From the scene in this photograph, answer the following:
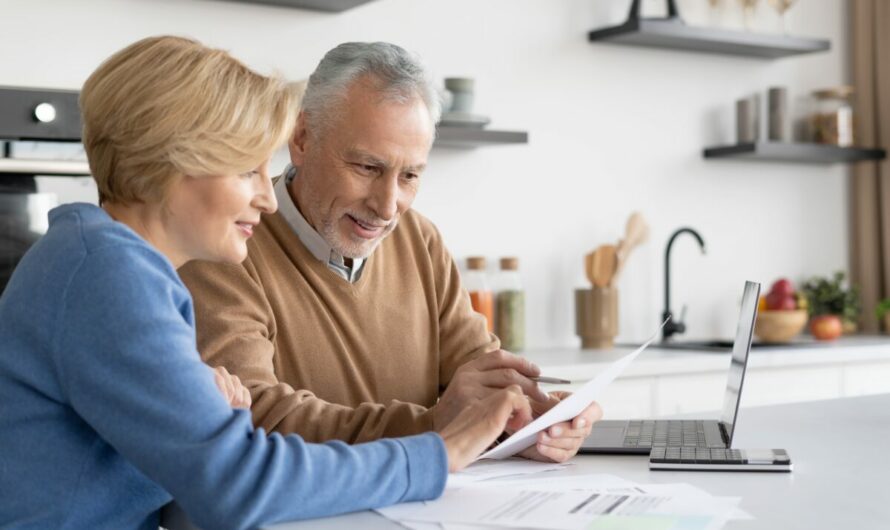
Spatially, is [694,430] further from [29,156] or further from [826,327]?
[826,327]

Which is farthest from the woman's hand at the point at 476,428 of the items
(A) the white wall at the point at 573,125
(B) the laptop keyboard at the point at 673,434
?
(A) the white wall at the point at 573,125

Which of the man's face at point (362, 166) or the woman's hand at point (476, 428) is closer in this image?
the woman's hand at point (476, 428)

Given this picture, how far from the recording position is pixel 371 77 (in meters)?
2.09

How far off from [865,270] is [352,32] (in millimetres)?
2455

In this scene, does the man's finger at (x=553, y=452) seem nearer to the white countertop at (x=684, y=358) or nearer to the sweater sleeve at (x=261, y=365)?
the sweater sleeve at (x=261, y=365)

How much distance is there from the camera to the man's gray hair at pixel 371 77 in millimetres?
2088

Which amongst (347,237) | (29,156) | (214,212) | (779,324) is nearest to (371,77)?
(347,237)

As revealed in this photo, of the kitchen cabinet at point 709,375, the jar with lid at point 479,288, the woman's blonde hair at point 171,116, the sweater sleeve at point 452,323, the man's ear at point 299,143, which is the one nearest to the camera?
the woman's blonde hair at point 171,116

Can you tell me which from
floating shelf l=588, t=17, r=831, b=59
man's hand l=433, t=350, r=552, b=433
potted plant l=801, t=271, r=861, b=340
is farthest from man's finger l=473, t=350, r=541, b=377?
potted plant l=801, t=271, r=861, b=340

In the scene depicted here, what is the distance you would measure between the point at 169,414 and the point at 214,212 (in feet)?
1.01

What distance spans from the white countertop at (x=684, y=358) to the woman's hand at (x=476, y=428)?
186 cm

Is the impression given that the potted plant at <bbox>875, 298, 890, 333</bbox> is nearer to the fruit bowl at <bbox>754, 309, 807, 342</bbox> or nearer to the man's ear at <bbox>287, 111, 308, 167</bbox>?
the fruit bowl at <bbox>754, 309, 807, 342</bbox>

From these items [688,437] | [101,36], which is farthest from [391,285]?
[101,36]

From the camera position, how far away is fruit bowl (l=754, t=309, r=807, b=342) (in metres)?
4.24
